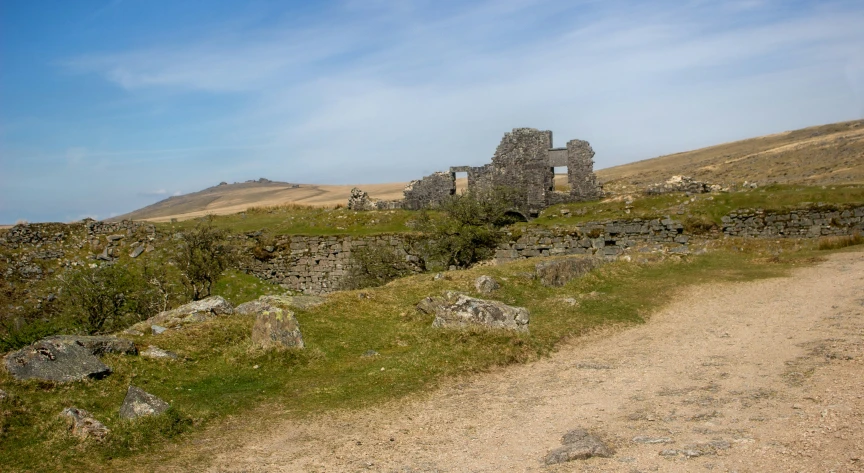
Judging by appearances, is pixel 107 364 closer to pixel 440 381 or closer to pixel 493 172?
pixel 440 381

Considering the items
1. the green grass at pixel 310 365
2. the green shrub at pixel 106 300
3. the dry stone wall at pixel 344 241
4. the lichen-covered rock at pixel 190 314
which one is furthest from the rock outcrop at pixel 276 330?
the dry stone wall at pixel 344 241

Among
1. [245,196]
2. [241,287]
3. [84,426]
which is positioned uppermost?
[245,196]

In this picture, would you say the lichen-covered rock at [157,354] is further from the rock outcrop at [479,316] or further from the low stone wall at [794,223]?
the low stone wall at [794,223]

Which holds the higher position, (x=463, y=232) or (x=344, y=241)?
(x=463, y=232)

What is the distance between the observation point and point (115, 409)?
882 centimetres

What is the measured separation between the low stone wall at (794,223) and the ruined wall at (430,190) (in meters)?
15.2

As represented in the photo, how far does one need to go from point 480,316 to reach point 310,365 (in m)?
3.75

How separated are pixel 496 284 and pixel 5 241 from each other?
25790 millimetres

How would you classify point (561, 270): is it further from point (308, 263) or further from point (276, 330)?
point (308, 263)

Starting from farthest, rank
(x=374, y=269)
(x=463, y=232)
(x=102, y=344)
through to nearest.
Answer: (x=463, y=232) < (x=374, y=269) < (x=102, y=344)

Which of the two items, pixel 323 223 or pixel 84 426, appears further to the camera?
pixel 323 223

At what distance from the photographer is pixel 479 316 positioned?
510 inches

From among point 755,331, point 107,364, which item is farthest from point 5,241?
point 755,331

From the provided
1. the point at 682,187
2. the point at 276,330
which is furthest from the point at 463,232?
the point at 682,187
